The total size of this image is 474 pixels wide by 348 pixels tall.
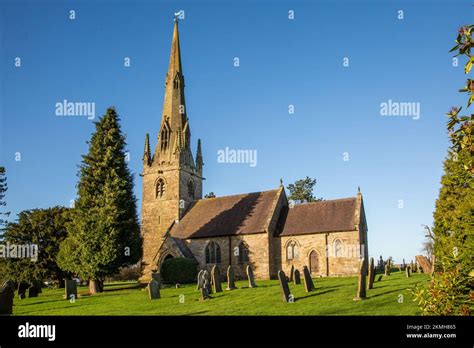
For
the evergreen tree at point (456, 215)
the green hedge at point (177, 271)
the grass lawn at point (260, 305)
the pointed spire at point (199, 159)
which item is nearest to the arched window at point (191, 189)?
the pointed spire at point (199, 159)

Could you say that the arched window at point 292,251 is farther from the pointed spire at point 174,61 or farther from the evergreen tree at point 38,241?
the pointed spire at point 174,61

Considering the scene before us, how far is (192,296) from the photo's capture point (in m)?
22.1

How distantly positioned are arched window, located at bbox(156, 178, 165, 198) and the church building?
0.11 meters

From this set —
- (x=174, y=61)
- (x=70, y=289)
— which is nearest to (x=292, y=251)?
(x=70, y=289)

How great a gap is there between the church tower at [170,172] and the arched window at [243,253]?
842 cm

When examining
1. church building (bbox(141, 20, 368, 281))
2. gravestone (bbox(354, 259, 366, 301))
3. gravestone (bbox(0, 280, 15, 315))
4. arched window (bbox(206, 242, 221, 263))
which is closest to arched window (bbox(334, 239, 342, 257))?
church building (bbox(141, 20, 368, 281))

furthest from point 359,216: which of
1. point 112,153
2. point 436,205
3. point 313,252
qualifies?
point 112,153

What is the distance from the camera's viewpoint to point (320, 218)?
3588 cm

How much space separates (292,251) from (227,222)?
22.2 feet

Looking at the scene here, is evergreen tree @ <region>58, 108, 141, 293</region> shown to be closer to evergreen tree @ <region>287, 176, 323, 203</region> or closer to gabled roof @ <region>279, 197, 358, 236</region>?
Answer: gabled roof @ <region>279, 197, 358, 236</region>

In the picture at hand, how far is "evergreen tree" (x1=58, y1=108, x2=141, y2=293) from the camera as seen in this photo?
29391 mm

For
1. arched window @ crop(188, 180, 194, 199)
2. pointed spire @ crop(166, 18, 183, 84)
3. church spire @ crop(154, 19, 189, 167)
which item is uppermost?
pointed spire @ crop(166, 18, 183, 84)
